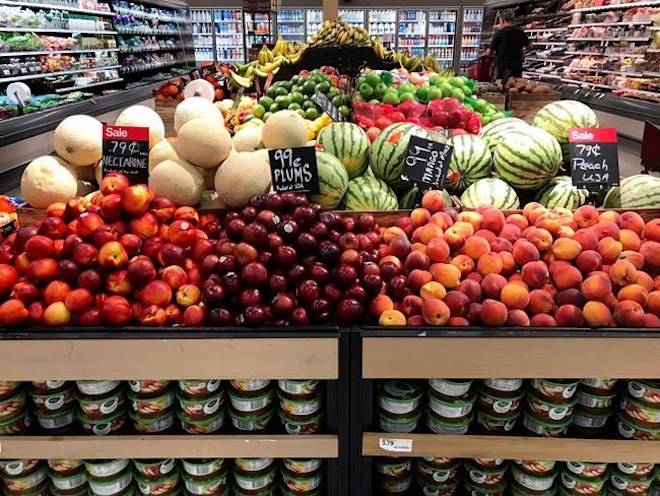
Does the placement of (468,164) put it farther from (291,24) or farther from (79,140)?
(291,24)

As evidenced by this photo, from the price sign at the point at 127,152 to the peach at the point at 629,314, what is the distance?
1468 mm

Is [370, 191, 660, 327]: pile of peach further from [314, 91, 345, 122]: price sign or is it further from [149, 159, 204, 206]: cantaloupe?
[314, 91, 345, 122]: price sign

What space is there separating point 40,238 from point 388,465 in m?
1.17

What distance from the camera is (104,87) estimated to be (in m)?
10.2

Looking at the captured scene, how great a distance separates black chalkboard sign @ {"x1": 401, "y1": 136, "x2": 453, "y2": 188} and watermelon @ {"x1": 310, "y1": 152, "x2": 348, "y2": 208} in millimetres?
231

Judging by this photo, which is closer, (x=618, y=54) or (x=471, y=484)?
(x=471, y=484)

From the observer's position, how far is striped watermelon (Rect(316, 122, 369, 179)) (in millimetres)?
2137

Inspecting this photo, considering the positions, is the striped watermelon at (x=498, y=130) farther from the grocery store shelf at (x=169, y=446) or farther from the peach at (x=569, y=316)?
the grocery store shelf at (x=169, y=446)

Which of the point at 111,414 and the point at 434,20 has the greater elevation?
the point at 434,20

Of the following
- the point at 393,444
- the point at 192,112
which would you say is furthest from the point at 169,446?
the point at 192,112

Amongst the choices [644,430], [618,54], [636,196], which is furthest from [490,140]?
[618,54]

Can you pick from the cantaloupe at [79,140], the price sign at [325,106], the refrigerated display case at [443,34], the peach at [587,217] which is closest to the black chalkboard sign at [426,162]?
the peach at [587,217]

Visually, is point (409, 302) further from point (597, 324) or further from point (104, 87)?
point (104, 87)

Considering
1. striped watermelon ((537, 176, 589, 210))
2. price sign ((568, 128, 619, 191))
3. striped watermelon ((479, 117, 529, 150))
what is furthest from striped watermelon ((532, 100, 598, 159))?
price sign ((568, 128, 619, 191))
